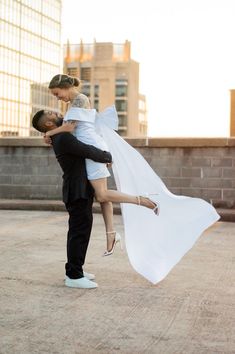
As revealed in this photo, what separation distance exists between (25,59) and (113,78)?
4459 cm

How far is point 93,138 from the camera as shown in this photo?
5469 mm

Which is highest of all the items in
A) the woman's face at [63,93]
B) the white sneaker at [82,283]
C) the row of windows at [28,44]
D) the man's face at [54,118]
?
the row of windows at [28,44]

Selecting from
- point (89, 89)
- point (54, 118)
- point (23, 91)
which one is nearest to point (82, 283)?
point (54, 118)

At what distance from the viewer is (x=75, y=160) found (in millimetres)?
5418

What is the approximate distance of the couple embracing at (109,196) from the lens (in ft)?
17.7

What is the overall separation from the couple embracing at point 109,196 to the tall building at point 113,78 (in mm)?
165404

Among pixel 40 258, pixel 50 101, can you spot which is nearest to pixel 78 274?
pixel 40 258

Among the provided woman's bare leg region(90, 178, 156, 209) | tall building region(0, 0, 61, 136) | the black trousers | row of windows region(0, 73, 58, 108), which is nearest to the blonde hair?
woman's bare leg region(90, 178, 156, 209)

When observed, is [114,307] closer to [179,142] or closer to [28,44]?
[179,142]

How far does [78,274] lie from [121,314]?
1021 millimetres

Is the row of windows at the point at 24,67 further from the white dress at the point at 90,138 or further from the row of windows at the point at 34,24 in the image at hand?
the white dress at the point at 90,138

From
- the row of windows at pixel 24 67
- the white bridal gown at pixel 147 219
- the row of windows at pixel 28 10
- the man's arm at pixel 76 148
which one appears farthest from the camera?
the row of windows at pixel 28 10

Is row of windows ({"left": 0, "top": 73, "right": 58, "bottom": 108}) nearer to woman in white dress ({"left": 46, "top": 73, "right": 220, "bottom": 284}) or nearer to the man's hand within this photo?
woman in white dress ({"left": 46, "top": 73, "right": 220, "bottom": 284})

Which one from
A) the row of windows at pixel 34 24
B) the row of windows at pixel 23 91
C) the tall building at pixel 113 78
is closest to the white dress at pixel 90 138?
the row of windows at pixel 23 91
